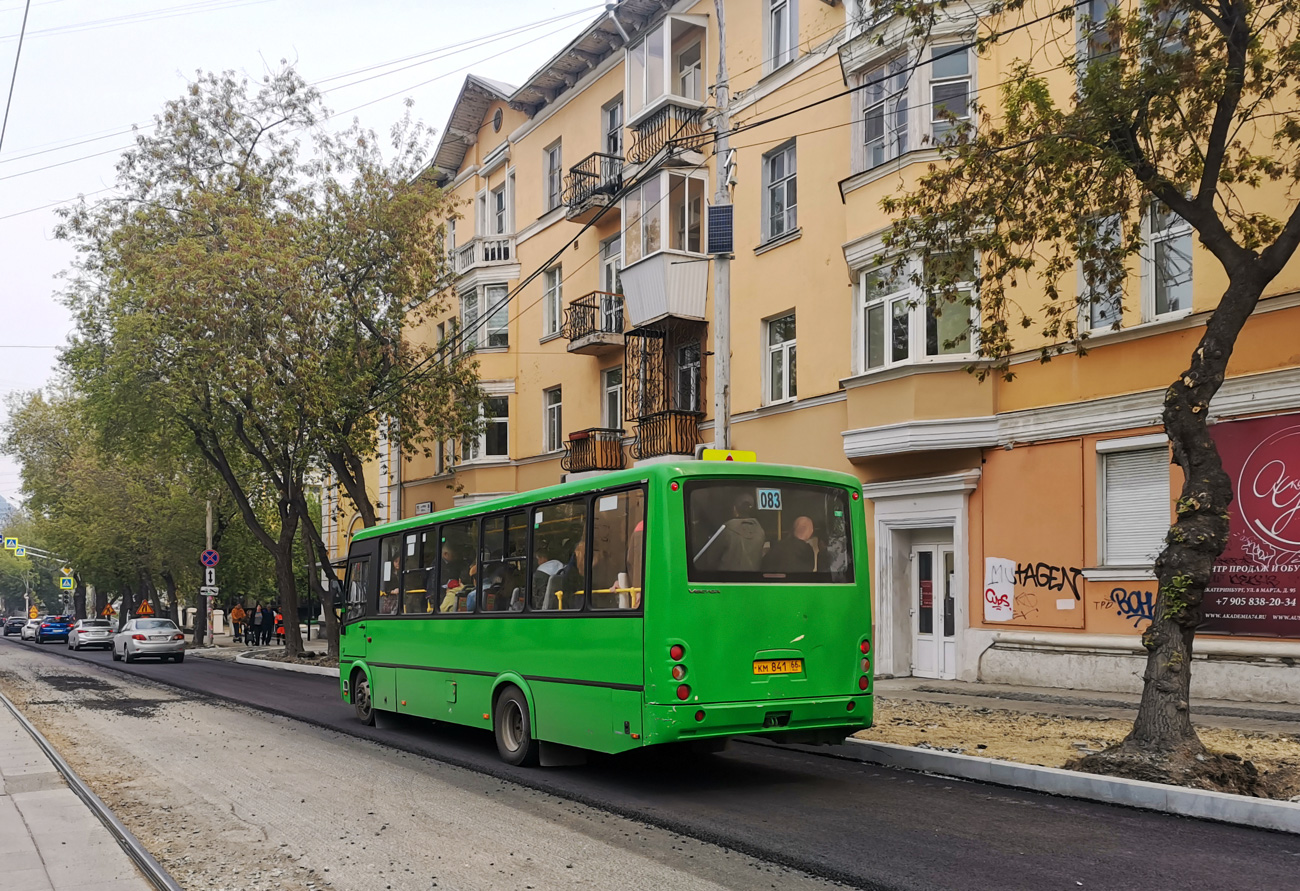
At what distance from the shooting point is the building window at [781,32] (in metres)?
22.9

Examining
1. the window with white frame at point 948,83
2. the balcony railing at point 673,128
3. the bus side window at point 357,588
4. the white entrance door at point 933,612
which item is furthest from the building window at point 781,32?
the bus side window at point 357,588

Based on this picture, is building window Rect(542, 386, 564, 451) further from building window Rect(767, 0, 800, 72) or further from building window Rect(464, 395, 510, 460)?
building window Rect(767, 0, 800, 72)

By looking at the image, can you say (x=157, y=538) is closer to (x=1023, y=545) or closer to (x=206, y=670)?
(x=206, y=670)

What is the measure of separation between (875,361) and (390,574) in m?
9.17

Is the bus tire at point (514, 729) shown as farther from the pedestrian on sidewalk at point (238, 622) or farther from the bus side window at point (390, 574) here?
the pedestrian on sidewalk at point (238, 622)

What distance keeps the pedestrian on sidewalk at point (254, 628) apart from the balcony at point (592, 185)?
25422mm

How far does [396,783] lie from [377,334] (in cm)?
2049

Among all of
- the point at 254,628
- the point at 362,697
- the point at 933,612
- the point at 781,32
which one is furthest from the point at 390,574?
the point at 254,628

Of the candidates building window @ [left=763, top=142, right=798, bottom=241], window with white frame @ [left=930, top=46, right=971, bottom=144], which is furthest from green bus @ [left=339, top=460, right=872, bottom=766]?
building window @ [left=763, top=142, right=798, bottom=241]

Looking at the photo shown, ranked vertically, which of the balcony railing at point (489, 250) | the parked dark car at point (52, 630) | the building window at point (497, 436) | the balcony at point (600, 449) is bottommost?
the parked dark car at point (52, 630)

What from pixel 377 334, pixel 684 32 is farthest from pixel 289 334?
pixel 684 32

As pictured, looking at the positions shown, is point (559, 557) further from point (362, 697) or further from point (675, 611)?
point (362, 697)

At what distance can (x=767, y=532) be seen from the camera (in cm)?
993

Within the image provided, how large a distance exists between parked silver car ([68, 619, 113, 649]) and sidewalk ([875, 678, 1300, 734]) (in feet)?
120
